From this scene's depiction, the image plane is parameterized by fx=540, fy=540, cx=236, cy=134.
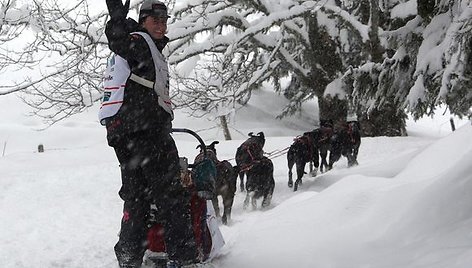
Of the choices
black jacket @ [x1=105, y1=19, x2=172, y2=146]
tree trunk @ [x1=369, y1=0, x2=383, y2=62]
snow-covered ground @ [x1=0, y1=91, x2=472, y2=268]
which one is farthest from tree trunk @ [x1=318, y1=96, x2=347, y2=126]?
black jacket @ [x1=105, y1=19, x2=172, y2=146]

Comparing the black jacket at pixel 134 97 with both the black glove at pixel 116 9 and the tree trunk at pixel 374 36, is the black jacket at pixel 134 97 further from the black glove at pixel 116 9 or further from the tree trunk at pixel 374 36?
the tree trunk at pixel 374 36

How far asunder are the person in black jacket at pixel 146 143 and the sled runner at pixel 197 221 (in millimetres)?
140

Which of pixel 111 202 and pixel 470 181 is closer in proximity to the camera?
pixel 470 181

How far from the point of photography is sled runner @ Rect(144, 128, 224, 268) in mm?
3719

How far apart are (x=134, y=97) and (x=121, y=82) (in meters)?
0.12

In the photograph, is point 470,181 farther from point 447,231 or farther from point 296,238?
point 296,238

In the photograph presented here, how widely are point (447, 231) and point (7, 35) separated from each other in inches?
260

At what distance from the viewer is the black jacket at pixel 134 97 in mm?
3299

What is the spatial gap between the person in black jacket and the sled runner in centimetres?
14

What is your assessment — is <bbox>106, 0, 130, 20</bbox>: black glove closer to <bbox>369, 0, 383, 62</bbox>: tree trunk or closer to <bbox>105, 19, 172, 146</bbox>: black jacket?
<bbox>105, 19, 172, 146</bbox>: black jacket

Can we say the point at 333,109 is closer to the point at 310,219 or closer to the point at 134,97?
the point at 310,219

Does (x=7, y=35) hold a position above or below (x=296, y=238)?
above

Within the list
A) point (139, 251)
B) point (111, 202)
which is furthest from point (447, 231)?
point (111, 202)

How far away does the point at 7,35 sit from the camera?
7680 mm
